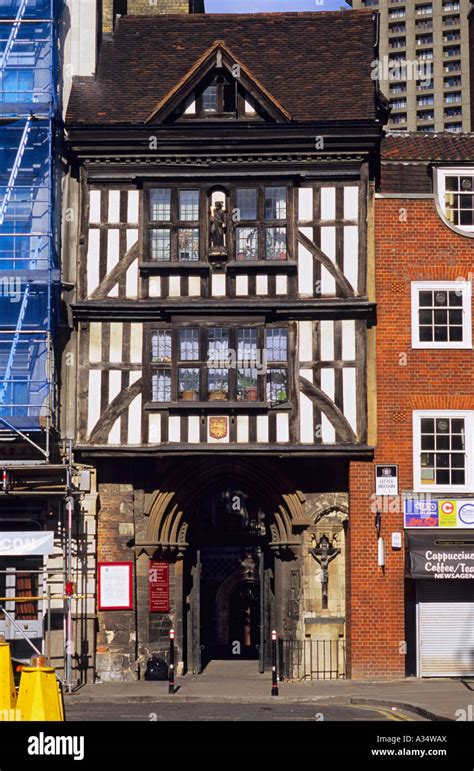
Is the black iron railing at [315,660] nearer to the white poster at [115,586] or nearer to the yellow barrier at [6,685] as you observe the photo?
the white poster at [115,586]

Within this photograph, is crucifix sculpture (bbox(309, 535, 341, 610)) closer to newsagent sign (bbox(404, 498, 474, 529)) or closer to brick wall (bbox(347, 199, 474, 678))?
brick wall (bbox(347, 199, 474, 678))

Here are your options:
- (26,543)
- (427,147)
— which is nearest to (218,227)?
(427,147)

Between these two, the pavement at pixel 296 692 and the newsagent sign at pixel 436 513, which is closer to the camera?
the pavement at pixel 296 692

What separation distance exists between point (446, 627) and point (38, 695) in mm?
16923

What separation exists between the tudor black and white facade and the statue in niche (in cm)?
5

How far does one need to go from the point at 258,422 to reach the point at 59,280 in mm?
5410

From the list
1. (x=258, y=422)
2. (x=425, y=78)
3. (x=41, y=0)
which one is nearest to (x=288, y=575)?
(x=258, y=422)

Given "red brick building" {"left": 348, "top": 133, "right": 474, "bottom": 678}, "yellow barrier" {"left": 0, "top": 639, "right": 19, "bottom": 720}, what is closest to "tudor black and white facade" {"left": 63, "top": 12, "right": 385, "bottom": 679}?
"red brick building" {"left": 348, "top": 133, "right": 474, "bottom": 678}

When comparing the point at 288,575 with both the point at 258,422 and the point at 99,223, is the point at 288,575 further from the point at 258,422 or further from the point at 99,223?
the point at 99,223

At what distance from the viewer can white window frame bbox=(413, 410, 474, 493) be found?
31.1 meters

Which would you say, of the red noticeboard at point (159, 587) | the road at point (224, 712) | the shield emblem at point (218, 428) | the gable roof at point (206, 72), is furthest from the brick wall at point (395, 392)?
the road at point (224, 712)

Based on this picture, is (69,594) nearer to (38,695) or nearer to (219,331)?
(219,331)

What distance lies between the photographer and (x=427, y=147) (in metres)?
33.3

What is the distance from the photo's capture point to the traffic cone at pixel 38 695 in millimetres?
15625
